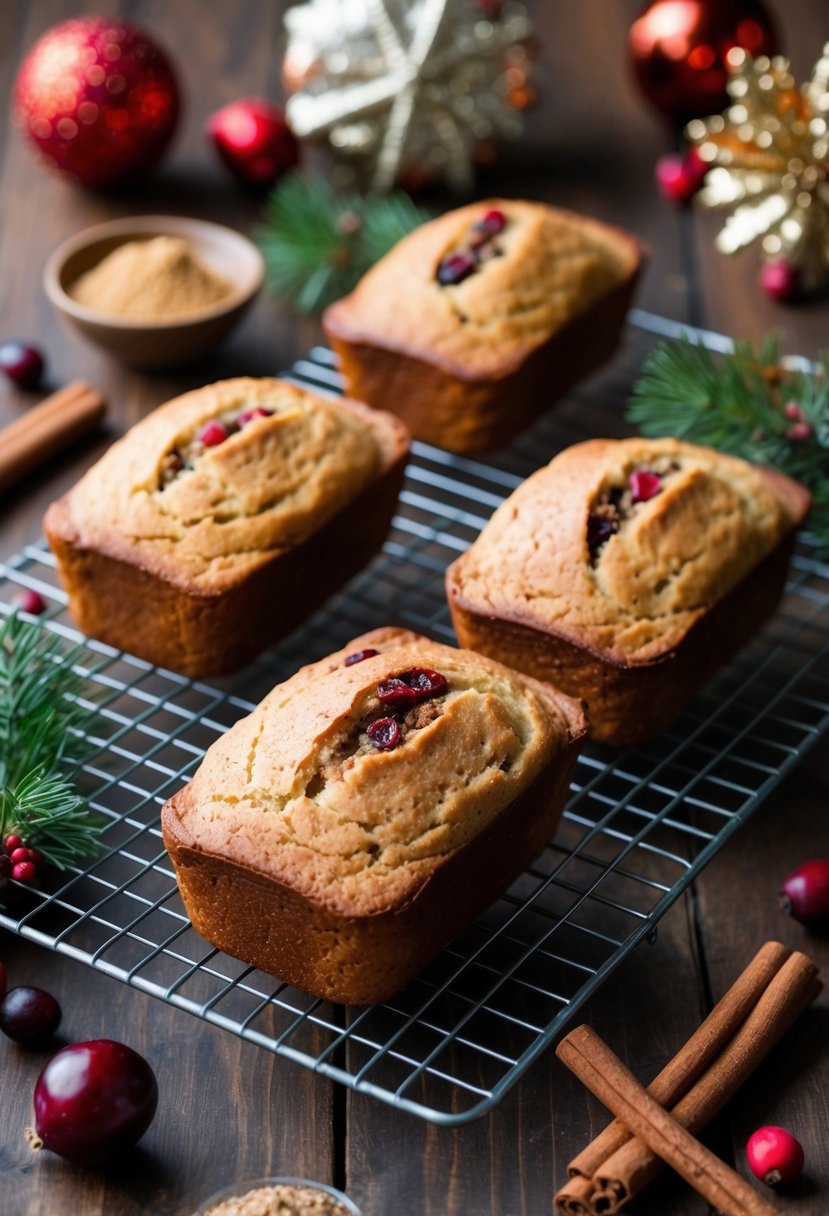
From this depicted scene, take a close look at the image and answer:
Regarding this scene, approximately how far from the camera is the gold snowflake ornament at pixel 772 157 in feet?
12.2

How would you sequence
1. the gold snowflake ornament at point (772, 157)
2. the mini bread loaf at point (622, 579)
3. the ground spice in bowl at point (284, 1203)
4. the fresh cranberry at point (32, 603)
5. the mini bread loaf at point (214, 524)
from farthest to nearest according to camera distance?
the gold snowflake ornament at point (772, 157) < the fresh cranberry at point (32, 603) < the mini bread loaf at point (214, 524) < the mini bread loaf at point (622, 579) < the ground spice in bowl at point (284, 1203)

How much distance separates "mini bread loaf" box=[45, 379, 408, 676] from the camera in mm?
2910

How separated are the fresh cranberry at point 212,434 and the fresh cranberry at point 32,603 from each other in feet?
1.62

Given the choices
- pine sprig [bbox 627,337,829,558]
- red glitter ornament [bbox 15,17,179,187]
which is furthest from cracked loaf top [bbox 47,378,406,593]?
red glitter ornament [bbox 15,17,179,187]

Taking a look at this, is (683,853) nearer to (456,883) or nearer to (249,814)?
(456,883)

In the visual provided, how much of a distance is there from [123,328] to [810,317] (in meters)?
1.79

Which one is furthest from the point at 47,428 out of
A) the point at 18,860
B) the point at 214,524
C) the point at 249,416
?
the point at 18,860

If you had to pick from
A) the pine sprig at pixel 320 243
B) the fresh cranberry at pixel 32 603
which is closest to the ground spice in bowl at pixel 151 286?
the pine sprig at pixel 320 243

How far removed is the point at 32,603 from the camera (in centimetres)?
317

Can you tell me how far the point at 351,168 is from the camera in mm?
4551

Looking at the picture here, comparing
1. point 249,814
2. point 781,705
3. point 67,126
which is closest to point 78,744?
point 249,814

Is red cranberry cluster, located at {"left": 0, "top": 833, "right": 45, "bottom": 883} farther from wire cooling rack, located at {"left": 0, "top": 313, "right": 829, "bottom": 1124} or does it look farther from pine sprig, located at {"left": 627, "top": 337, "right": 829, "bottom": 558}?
pine sprig, located at {"left": 627, "top": 337, "right": 829, "bottom": 558}

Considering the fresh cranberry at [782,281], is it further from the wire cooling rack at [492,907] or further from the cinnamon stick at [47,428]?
the cinnamon stick at [47,428]

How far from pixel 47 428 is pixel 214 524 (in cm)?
86
